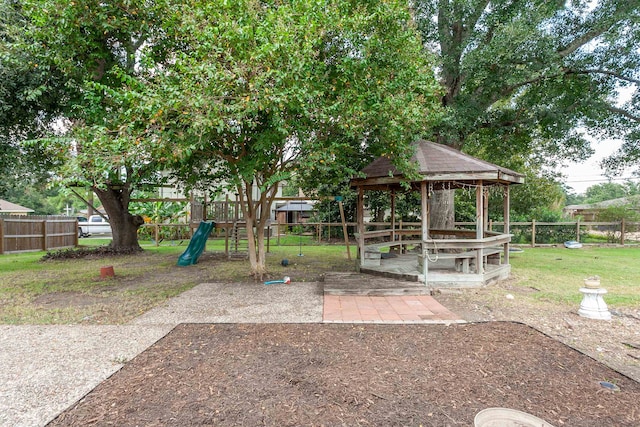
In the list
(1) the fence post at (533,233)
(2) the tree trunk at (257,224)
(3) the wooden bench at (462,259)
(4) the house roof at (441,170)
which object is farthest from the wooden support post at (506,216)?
(1) the fence post at (533,233)

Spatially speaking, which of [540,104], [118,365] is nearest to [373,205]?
[540,104]

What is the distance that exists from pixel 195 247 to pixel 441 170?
24.6ft

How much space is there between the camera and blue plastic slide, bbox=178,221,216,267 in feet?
32.9

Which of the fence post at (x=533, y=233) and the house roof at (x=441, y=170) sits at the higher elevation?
the house roof at (x=441, y=170)

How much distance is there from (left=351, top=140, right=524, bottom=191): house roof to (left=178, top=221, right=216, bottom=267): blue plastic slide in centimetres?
536

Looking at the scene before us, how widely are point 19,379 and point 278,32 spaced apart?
4741 millimetres

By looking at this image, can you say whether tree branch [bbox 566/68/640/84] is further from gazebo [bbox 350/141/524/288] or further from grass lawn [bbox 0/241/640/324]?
grass lawn [bbox 0/241/640/324]

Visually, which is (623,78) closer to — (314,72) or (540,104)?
(540,104)

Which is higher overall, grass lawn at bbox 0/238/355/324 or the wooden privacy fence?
the wooden privacy fence

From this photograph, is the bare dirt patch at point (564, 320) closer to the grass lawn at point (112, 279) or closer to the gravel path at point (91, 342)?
the gravel path at point (91, 342)

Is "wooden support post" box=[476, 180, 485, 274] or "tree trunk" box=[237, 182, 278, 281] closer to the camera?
"wooden support post" box=[476, 180, 485, 274]

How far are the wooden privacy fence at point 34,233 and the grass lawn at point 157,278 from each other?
2.86 feet

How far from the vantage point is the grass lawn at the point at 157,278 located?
5449 mm

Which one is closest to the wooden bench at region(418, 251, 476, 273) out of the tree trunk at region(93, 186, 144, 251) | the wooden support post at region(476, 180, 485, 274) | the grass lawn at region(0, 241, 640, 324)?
the wooden support post at region(476, 180, 485, 274)
